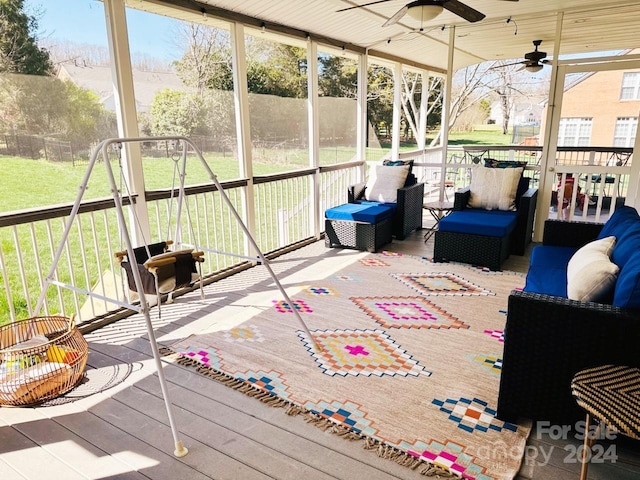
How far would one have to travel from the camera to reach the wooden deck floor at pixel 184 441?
1.87m

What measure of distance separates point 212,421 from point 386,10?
441 centimetres

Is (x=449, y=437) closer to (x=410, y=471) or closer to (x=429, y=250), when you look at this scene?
(x=410, y=471)

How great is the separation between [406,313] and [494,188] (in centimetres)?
238

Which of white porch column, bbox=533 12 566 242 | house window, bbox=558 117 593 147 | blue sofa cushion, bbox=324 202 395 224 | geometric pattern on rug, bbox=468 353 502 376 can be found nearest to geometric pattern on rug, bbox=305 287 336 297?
blue sofa cushion, bbox=324 202 395 224

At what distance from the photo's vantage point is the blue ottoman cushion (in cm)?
434

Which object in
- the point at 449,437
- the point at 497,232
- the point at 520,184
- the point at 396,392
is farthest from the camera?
the point at 520,184

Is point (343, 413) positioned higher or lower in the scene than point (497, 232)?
lower

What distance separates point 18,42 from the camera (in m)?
2.75

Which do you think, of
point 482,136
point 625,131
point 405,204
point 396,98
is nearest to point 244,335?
point 405,204

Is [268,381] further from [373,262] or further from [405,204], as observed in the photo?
[405,204]

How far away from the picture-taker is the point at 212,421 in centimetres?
220

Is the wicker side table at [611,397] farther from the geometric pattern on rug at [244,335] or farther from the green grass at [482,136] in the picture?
the green grass at [482,136]

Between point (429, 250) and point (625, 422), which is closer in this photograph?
point (625, 422)

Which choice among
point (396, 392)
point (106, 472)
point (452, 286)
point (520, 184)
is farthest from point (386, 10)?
point (106, 472)
